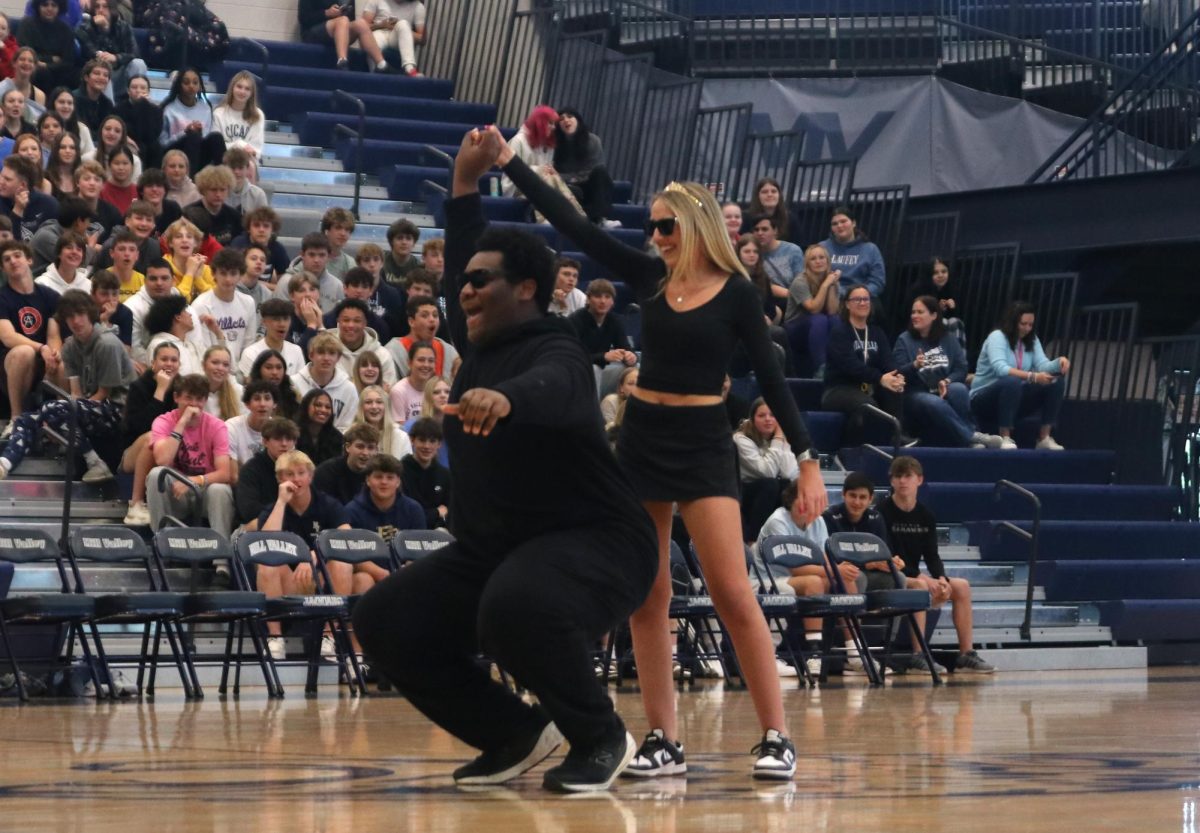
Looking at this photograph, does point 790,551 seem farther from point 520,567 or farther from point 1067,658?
point 520,567

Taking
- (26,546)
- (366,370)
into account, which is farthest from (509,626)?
(366,370)

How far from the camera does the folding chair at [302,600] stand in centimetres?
1056

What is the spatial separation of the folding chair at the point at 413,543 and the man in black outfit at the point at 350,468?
0.79 metres

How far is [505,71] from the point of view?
64.8 feet

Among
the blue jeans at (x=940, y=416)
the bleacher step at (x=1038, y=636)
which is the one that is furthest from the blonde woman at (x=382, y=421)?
the blue jeans at (x=940, y=416)

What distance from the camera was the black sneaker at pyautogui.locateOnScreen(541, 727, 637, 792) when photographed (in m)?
5.20

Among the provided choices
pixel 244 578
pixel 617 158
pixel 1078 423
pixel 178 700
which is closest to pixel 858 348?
pixel 1078 423

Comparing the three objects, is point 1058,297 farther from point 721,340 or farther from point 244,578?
point 721,340

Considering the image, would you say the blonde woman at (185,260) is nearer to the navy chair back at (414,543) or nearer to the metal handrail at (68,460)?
the metal handrail at (68,460)

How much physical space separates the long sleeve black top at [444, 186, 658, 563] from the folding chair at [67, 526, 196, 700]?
16.1 ft

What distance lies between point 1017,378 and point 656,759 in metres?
10.8

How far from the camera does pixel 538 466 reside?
5.23 meters

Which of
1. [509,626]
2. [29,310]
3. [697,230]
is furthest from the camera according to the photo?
[29,310]

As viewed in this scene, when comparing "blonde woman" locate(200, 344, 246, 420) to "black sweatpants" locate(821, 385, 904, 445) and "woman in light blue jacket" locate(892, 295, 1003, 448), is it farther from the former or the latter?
"woman in light blue jacket" locate(892, 295, 1003, 448)
